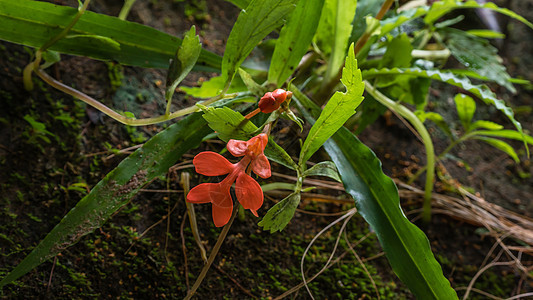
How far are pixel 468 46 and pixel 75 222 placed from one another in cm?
110

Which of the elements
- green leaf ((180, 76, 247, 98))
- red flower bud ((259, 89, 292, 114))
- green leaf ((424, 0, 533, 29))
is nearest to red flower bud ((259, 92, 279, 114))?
red flower bud ((259, 89, 292, 114))

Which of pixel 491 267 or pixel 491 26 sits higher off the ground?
pixel 491 26

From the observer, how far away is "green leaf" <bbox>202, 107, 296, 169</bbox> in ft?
1.91

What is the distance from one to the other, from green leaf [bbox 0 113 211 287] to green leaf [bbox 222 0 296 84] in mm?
146

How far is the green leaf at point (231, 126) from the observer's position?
0.58m

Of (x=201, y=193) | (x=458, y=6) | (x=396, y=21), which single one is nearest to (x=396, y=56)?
(x=396, y=21)

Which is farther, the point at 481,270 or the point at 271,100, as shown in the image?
the point at 481,270

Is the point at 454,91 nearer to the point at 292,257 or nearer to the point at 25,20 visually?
the point at 292,257

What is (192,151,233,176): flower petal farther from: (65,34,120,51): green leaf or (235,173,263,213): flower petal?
(65,34,120,51): green leaf

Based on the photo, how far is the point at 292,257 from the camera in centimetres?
89

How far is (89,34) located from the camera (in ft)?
2.69

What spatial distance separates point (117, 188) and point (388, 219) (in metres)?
0.51

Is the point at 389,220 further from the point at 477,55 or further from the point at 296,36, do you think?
the point at 477,55

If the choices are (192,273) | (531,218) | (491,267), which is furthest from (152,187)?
(531,218)
